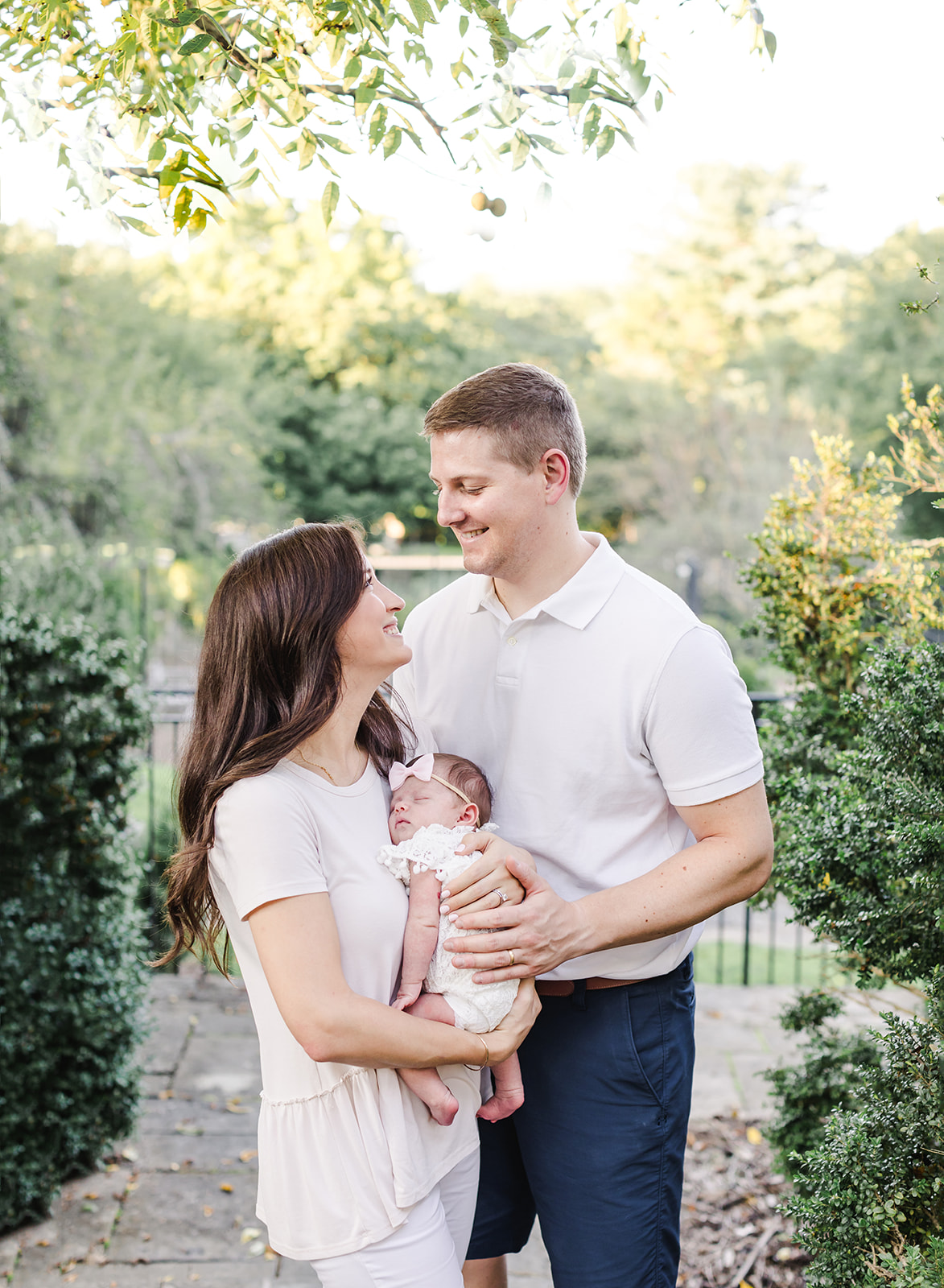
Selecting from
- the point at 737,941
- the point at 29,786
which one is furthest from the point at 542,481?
the point at 737,941

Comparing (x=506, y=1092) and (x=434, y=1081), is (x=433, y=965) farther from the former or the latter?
(x=506, y=1092)

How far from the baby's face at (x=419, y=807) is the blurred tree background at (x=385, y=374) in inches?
252

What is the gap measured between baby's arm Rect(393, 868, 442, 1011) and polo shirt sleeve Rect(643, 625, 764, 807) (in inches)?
18.4

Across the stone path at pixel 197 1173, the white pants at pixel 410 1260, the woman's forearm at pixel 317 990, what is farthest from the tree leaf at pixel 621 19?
the stone path at pixel 197 1173

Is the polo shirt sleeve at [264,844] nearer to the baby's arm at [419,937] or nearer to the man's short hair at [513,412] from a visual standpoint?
the baby's arm at [419,937]

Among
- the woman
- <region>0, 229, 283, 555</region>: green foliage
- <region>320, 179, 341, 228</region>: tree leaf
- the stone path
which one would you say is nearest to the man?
the woman

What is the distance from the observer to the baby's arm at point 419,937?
1.65 m

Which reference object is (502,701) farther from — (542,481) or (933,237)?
(933,237)

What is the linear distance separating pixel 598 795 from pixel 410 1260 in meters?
0.82

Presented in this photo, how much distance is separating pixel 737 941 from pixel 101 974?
14.3 ft

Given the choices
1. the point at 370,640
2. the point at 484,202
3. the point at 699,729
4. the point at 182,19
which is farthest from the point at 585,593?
the point at 182,19

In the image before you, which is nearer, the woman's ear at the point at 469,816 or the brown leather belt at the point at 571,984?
the woman's ear at the point at 469,816

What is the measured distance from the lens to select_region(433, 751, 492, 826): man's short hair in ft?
6.17

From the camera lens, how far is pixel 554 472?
1.99 meters
